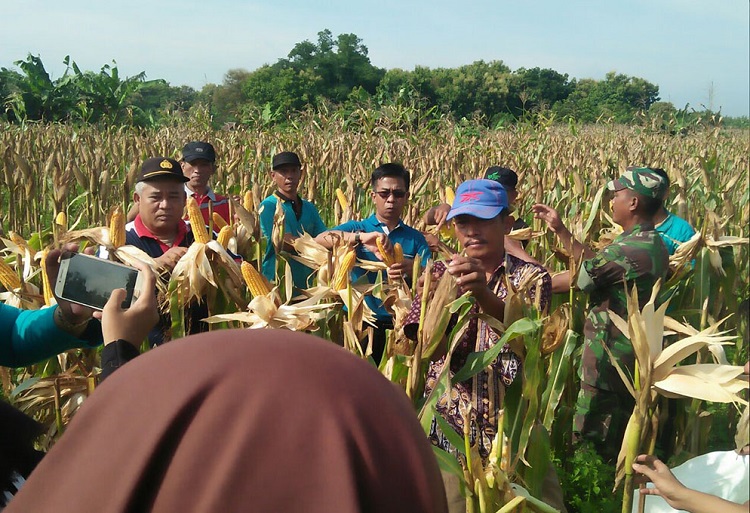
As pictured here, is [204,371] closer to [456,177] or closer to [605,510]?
[605,510]

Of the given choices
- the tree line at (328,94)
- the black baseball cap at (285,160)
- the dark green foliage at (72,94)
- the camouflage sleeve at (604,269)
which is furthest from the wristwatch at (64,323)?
the dark green foliage at (72,94)

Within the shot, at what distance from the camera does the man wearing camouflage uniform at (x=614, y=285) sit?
304cm

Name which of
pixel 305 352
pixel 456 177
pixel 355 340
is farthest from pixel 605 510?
pixel 456 177

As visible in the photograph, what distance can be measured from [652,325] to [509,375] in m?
0.55

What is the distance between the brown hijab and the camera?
0.65 meters

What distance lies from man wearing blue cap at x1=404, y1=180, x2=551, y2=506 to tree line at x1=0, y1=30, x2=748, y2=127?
11196mm

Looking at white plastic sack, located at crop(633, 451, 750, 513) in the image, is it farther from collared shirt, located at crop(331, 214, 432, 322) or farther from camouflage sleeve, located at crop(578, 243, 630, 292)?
collared shirt, located at crop(331, 214, 432, 322)

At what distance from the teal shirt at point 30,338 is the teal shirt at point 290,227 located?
1.31m

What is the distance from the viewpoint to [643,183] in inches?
128

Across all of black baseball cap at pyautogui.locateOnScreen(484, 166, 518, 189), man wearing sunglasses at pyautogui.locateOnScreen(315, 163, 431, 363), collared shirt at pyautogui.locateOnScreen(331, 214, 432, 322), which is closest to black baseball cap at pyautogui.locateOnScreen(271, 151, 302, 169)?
A: man wearing sunglasses at pyautogui.locateOnScreen(315, 163, 431, 363)

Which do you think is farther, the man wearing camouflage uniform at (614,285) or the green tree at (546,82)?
the green tree at (546,82)

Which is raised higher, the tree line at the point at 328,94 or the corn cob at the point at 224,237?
the tree line at the point at 328,94

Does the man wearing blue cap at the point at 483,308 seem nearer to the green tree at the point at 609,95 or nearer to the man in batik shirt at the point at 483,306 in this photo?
the man in batik shirt at the point at 483,306

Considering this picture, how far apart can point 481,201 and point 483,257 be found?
20 centimetres
